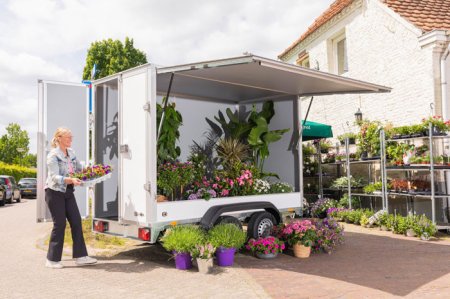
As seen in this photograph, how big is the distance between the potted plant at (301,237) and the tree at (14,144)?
44603 mm

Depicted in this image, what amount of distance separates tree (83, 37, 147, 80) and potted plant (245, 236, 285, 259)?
72.0 feet

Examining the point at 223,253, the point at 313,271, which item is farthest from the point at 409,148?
the point at 223,253

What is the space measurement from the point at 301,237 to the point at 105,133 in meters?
3.59

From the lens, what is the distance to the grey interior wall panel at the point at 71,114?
7102 millimetres

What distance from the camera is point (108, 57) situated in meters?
27.4

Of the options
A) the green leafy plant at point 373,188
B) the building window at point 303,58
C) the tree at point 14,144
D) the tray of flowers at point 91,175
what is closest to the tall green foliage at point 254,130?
the tray of flowers at point 91,175

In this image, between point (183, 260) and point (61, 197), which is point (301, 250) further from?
point (61, 197)

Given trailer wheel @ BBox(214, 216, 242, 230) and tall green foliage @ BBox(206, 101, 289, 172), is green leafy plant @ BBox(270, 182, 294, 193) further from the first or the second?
trailer wheel @ BBox(214, 216, 242, 230)

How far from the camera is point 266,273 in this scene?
20.2ft

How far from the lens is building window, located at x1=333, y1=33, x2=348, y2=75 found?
15.6 metres

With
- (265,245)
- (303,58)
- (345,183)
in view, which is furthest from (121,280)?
(303,58)

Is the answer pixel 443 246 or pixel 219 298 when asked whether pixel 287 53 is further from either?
pixel 219 298

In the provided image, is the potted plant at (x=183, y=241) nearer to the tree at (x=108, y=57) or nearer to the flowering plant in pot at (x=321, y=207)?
the flowering plant in pot at (x=321, y=207)

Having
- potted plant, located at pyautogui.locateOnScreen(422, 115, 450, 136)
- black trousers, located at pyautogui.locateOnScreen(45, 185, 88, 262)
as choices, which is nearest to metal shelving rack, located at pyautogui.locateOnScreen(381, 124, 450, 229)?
potted plant, located at pyautogui.locateOnScreen(422, 115, 450, 136)
